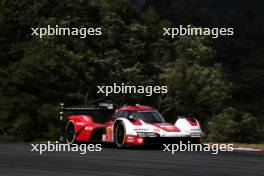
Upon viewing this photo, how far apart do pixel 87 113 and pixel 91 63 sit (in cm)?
1850

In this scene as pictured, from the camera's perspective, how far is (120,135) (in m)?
19.9

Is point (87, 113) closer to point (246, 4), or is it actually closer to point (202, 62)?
point (202, 62)

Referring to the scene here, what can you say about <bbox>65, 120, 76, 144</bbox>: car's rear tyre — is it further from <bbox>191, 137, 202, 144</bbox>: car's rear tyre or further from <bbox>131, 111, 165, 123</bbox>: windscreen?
<bbox>191, 137, 202, 144</bbox>: car's rear tyre

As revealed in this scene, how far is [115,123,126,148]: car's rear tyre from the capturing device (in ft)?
64.7

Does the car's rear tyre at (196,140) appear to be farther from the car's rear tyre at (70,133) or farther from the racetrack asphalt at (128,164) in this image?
the car's rear tyre at (70,133)

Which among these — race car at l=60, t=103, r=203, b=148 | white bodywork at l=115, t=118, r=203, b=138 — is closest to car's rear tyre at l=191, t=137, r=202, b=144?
race car at l=60, t=103, r=203, b=148

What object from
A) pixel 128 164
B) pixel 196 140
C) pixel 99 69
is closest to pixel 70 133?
pixel 196 140

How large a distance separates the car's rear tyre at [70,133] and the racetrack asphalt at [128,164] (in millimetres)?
4502

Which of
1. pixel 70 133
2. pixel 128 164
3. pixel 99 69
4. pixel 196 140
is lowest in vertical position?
pixel 128 164

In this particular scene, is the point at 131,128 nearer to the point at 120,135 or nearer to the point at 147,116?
the point at 120,135

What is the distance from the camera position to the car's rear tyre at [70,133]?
21953 mm

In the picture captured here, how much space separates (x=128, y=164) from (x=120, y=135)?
6148 mm

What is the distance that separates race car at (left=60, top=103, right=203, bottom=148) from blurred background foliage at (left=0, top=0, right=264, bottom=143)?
11.4m

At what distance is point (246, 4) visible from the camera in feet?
390
